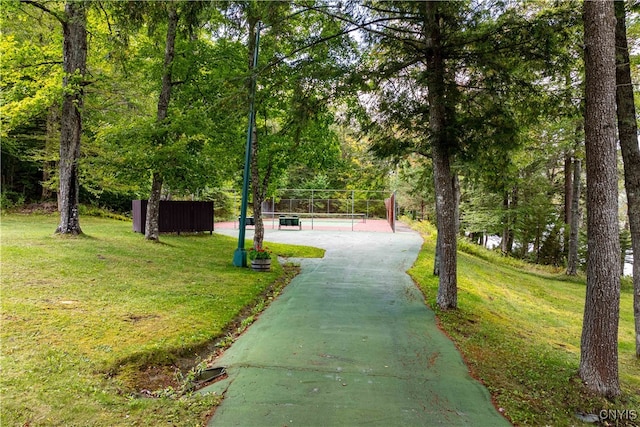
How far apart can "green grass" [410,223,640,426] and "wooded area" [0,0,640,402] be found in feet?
A: 1.40

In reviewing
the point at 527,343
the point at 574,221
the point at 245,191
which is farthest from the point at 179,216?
the point at 574,221

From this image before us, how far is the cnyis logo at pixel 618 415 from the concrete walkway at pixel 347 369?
1.01 m

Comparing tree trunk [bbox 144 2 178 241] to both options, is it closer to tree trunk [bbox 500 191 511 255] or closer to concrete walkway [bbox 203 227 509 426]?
concrete walkway [bbox 203 227 509 426]

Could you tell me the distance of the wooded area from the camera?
3838 mm

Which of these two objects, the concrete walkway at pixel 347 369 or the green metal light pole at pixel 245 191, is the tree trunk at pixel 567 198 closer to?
the concrete walkway at pixel 347 369

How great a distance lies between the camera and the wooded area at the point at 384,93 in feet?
12.6

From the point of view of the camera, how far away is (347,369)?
384cm

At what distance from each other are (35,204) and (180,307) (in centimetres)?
1748

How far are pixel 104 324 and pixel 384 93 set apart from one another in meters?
6.00

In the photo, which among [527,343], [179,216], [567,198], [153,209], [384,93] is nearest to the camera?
[527,343]

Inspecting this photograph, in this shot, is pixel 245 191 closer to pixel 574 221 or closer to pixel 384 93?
pixel 384 93

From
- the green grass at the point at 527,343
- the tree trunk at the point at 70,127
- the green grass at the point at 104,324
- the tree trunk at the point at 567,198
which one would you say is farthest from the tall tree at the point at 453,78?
the tree trunk at the point at 567,198

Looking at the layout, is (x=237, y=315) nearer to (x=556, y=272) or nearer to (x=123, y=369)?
(x=123, y=369)

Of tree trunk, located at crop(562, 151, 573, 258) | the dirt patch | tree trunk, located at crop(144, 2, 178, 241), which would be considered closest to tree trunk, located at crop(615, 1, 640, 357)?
the dirt patch
